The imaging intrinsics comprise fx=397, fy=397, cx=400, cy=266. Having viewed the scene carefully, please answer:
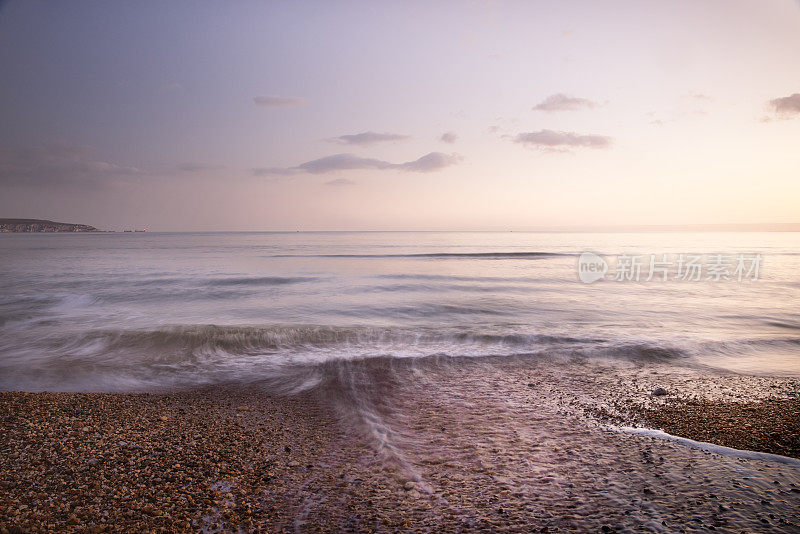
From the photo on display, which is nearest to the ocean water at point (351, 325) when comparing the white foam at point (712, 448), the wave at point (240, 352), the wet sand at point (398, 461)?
the wave at point (240, 352)

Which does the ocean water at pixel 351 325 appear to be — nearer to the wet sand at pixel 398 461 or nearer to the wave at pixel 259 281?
the wave at pixel 259 281

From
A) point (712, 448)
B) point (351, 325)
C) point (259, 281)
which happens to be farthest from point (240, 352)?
point (259, 281)

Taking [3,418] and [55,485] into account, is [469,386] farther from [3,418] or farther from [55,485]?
[3,418]

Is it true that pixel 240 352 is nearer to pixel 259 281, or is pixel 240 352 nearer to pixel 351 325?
pixel 351 325

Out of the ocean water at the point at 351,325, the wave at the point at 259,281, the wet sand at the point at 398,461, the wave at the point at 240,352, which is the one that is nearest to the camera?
the wet sand at the point at 398,461

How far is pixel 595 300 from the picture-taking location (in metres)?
19.3


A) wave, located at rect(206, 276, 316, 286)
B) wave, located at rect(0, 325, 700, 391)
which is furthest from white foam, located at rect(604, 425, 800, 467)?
wave, located at rect(206, 276, 316, 286)

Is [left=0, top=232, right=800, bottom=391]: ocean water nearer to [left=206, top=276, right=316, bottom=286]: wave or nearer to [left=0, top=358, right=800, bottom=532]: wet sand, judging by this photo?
[left=206, top=276, right=316, bottom=286]: wave

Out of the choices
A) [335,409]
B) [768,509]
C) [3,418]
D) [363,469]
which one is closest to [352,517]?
[363,469]

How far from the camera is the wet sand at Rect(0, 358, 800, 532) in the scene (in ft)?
11.4

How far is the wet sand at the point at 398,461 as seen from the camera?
3.47m

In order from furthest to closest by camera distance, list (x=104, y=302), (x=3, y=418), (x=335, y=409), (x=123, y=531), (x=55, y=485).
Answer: (x=104, y=302)
(x=335, y=409)
(x=3, y=418)
(x=55, y=485)
(x=123, y=531)

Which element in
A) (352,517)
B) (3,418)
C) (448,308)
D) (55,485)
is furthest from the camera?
(448,308)

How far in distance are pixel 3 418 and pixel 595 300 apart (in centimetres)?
2034
